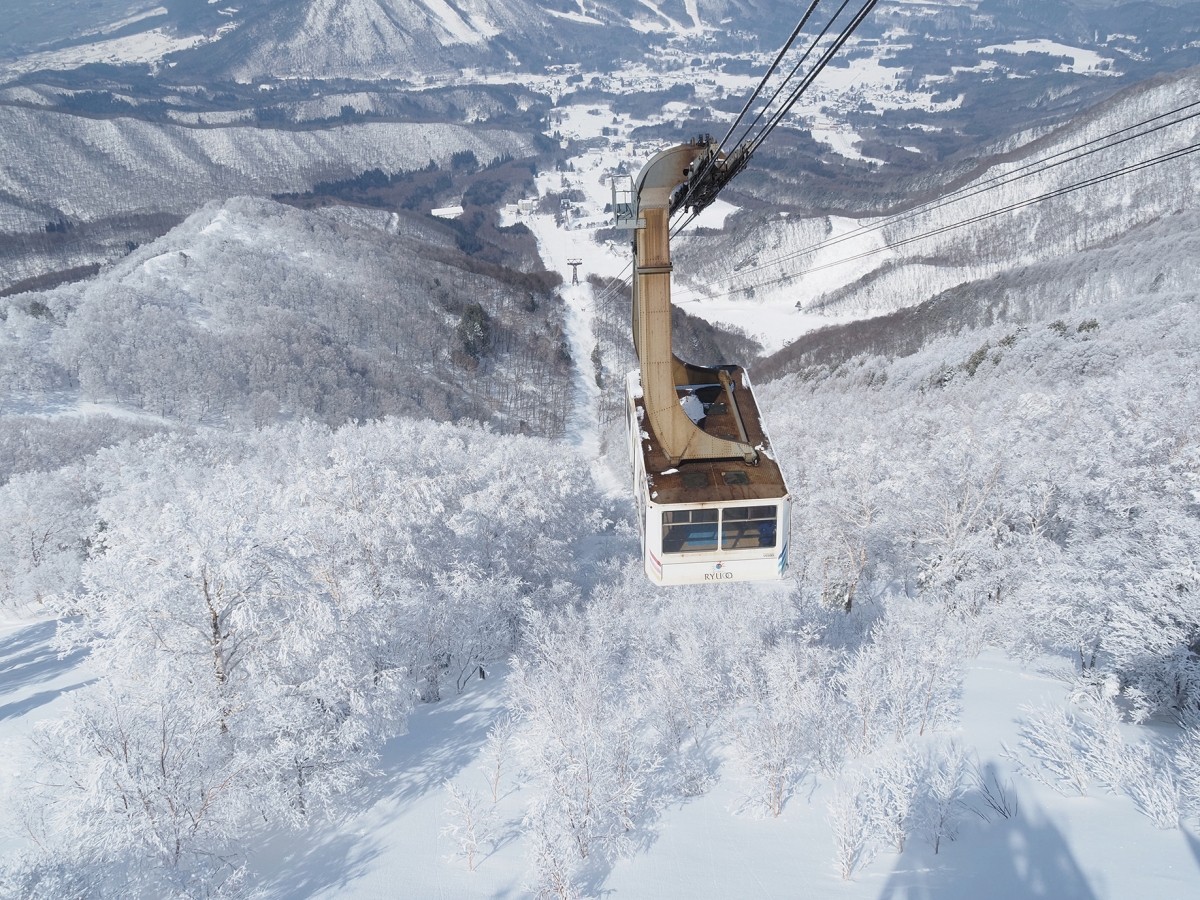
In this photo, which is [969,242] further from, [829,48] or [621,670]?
[829,48]

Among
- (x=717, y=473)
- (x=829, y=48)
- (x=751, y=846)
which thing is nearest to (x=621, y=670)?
(x=751, y=846)

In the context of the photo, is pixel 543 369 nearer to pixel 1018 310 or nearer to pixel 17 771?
pixel 1018 310

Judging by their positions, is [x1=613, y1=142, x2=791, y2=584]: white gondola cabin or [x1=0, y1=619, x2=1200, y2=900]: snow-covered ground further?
[x1=0, y1=619, x2=1200, y2=900]: snow-covered ground

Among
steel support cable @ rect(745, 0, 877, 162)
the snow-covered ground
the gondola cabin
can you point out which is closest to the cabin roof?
the gondola cabin

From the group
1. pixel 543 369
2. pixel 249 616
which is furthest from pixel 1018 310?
pixel 249 616

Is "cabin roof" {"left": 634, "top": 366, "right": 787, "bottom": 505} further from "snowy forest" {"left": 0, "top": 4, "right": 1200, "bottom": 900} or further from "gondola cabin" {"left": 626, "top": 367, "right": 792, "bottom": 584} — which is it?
"snowy forest" {"left": 0, "top": 4, "right": 1200, "bottom": 900}

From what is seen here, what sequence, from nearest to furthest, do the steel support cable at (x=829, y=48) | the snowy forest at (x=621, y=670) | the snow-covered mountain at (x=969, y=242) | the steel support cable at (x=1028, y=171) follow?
1. the steel support cable at (x=829, y=48)
2. the steel support cable at (x=1028, y=171)
3. the snowy forest at (x=621, y=670)
4. the snow-covered mountain at (x=969, y=242)

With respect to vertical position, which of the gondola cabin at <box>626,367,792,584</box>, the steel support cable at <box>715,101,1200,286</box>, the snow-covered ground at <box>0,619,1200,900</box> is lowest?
the snow-covered ground at <box>0,619,1200,900</box>

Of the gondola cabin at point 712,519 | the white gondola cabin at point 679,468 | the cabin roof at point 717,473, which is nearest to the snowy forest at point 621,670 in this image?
the gondola cabin at point 712,519

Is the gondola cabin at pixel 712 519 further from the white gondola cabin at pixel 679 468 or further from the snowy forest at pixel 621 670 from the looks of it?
the snowy forest at pixel 621 670

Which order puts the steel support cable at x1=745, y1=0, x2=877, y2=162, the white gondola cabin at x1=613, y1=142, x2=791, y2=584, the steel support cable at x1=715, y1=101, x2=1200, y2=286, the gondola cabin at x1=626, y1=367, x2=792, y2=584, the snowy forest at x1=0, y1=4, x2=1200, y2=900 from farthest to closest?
1. the snowy forest at x1=0, y1=4, x2=1200, y2=900
2. the gondola cabin at x1=626, y1=367, x2=792, y2=584
3. the white gondola cabin at x1=613, y1=142, x2=791, y2=584
4. the steel support cable at x1=715, y1=101, x2=1200, y2=286
5. the steel support cable at x1=745, y1=0, x2=877, y2=162
